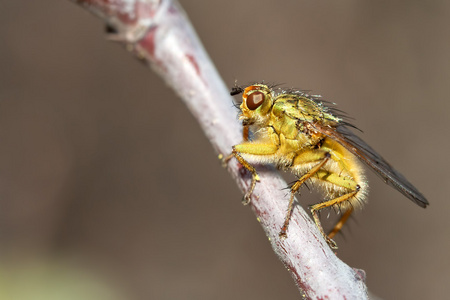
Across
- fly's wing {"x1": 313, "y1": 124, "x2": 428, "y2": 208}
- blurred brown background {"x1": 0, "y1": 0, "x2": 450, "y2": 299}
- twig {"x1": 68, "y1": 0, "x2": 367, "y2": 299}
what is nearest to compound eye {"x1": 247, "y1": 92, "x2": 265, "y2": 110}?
fly's wing {"x1": 313, "y1": 124, "x2": 428, "y2": 208}

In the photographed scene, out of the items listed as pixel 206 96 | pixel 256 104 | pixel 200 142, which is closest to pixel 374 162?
pixel 256 104

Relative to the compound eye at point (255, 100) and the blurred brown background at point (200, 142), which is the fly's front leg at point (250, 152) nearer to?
the compound eye at point (255, 100)

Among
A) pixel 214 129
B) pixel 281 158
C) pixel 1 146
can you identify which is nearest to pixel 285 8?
pixel 1 146

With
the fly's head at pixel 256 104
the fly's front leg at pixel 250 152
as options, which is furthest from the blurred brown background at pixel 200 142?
the fly's front leg at pixel 250 152

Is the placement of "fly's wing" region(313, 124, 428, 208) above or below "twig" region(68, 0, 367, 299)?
below

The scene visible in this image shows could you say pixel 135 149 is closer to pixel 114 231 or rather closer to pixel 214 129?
pixel 114 231

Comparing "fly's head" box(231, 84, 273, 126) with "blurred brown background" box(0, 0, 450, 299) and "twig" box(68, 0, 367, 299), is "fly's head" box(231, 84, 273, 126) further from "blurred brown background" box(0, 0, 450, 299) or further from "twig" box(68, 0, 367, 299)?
"blurred brown background" box(0, 0, 450, 299)
